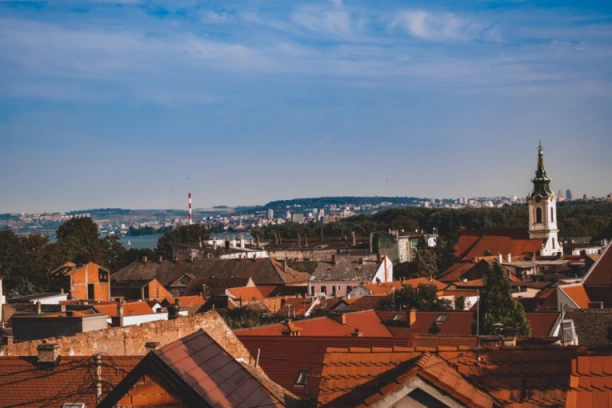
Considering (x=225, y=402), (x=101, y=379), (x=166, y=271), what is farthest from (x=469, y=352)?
(x=166, y=271)

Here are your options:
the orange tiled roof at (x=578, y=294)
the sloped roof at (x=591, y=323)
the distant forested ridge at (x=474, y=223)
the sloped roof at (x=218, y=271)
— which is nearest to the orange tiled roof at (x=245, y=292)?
the sloped roof at (x=218, y=271)

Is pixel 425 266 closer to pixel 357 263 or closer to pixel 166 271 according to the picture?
pixel 357 263

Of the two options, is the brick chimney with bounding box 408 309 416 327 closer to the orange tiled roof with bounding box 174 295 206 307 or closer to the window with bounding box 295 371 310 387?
the window with bounding box 295 371 310 387

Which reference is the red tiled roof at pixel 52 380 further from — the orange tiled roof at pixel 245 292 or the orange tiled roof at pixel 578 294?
the orange tiled roof at pixel 245 292

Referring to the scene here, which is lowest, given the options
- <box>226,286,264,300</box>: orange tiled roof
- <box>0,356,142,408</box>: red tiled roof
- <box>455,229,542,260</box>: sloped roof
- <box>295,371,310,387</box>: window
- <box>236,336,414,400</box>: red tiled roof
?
<box>226,286,264,300</box>: orange tiled roof

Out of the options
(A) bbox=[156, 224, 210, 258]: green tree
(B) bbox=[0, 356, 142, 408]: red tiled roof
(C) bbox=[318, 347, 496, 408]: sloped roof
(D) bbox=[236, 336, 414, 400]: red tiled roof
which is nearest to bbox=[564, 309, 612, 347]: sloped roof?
(D) bbox=[236, 336, 414, 400]: red tiled roof

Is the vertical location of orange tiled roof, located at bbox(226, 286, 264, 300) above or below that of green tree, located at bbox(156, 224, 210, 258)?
below
